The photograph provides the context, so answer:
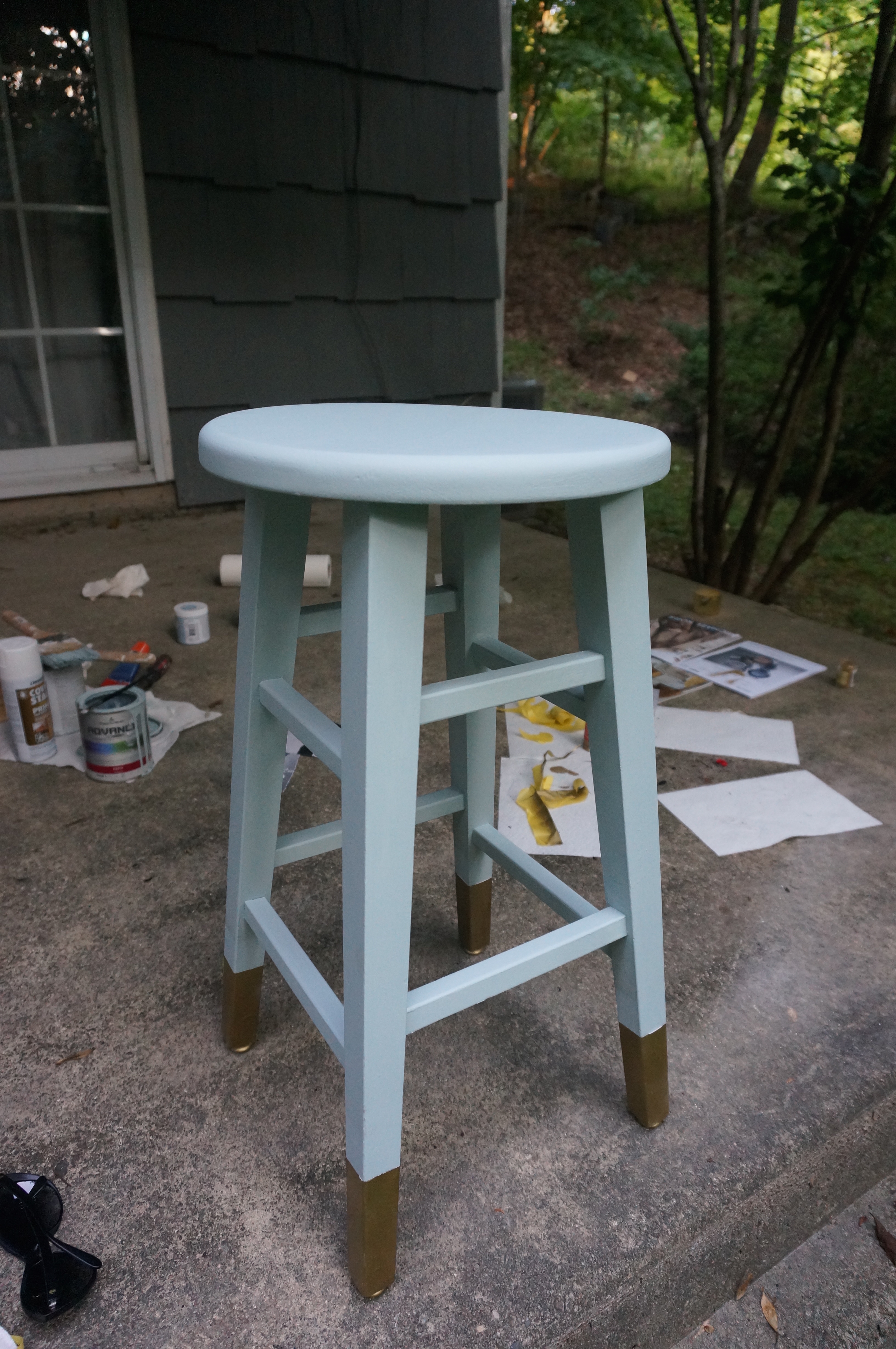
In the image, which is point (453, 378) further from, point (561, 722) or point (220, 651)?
point (561, 722)

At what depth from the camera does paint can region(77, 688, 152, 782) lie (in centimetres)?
158

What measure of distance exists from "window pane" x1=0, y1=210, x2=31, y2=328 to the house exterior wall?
44 cm

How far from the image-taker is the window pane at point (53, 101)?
2643 millimetres

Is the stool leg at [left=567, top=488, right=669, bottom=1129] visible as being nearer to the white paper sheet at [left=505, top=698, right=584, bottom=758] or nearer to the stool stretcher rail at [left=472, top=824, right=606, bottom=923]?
the stool stretcher rail at [left=472, top=824, right=606, bottom=923]

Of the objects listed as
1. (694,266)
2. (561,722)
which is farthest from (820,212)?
(694,266)

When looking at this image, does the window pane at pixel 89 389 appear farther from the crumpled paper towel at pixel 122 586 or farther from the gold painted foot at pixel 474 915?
the gold painted foot at pixel 474 915

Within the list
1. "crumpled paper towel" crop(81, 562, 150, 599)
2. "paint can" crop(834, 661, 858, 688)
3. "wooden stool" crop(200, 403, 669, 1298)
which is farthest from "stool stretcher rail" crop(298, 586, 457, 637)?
"crumpled paper towel" crop(81, 562, 150, 599)

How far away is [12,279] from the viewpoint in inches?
112

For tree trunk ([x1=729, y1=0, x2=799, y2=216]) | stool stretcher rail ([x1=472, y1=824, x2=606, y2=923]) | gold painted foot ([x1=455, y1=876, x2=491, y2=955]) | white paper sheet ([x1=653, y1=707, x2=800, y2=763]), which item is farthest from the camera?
tree trunk ([x1=729, y1=0, x2=799, y2=216])

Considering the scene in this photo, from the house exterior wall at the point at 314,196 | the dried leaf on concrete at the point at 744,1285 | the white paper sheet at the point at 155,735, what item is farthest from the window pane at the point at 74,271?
the dried leaf on concrete at the point at 744,1285

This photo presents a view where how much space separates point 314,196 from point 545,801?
265cm

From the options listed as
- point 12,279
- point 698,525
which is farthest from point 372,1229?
point 12,279

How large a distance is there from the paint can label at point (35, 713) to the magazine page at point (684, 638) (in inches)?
57.1

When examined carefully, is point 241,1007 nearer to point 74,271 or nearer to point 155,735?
point 155,735
